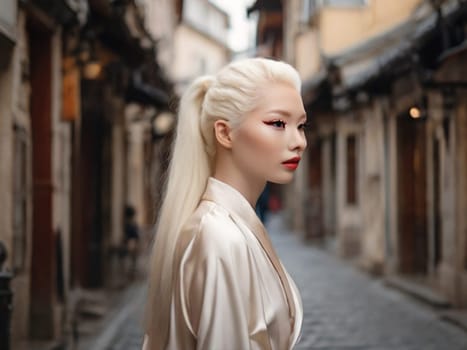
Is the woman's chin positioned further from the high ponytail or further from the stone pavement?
the stone pavement

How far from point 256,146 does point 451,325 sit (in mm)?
7976

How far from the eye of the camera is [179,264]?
208 centimetres

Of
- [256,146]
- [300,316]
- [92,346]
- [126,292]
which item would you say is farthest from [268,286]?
[126,292]

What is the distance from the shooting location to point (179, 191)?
224cm

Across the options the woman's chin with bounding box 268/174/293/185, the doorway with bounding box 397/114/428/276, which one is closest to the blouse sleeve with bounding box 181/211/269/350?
the woman's chin with bounding box 268/174/293/185

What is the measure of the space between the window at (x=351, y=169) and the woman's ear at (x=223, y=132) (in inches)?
657

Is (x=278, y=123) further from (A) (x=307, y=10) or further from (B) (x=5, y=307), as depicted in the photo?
(A) (x=307, y=10)

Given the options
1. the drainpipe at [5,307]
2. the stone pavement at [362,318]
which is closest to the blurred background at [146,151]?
the drainpipe at [5,307]

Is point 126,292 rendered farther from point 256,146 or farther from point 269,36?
point 269,36

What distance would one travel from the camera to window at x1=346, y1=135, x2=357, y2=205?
18688mm

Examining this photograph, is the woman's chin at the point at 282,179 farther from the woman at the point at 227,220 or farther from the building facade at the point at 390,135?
the building facade at the point at 390,135

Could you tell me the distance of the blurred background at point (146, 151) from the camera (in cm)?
794

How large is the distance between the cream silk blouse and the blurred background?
806 mm

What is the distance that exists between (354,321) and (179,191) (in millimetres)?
8059
